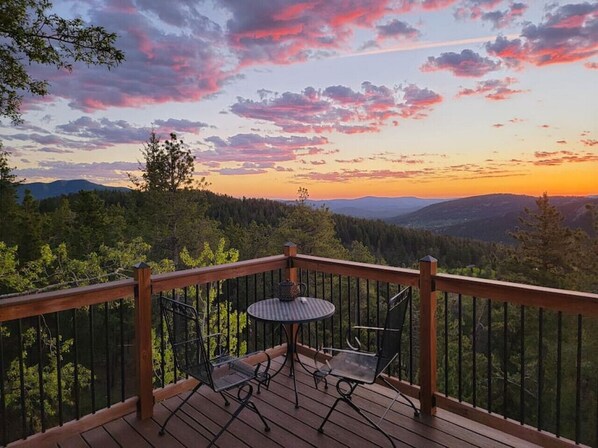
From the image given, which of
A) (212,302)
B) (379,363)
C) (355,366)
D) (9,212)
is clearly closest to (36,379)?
(212,302)

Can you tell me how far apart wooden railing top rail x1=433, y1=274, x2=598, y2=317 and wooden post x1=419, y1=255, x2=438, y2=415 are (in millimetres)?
74

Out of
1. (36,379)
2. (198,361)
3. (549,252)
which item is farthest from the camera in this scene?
(549,252)

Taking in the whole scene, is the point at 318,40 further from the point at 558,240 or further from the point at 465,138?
the point at 558,240

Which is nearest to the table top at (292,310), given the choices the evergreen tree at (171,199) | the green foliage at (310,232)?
the evergreen tree at (171,199)

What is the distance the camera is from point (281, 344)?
4.38 m

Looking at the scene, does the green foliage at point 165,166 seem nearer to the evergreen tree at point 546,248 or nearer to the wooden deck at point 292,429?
the evergreen tree at point 546,248

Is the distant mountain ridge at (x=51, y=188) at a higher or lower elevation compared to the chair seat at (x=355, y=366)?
higher

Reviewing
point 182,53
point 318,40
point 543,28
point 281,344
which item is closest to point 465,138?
point 543,28

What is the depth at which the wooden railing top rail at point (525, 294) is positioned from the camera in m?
2.33

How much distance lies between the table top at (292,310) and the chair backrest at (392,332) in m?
0.54

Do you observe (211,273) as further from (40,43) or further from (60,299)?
(40,43)

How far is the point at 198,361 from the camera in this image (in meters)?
2.70

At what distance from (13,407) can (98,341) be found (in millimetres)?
5567

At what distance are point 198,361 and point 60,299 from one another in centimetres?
100
